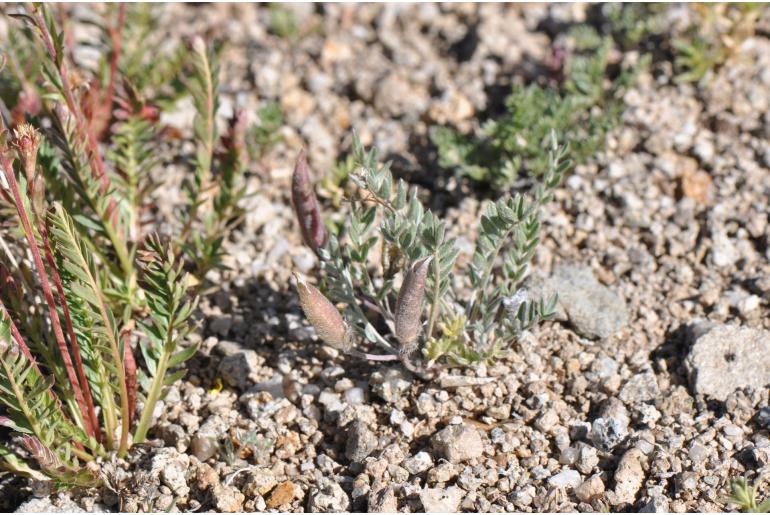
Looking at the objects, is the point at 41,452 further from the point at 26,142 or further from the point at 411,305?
the point at 411,305

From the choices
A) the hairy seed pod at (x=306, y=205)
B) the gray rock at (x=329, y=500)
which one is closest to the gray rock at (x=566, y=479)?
the gray rock at (x=329, y=500)

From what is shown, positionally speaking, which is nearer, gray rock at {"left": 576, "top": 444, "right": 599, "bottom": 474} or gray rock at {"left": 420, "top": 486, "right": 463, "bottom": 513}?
gray rock at {"left": 420, "top": 486, "right": 463, "bottom": 513}

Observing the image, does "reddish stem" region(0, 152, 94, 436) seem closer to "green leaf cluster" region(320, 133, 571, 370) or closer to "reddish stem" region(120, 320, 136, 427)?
"reddish stem" region(120, 320, 136, 427)

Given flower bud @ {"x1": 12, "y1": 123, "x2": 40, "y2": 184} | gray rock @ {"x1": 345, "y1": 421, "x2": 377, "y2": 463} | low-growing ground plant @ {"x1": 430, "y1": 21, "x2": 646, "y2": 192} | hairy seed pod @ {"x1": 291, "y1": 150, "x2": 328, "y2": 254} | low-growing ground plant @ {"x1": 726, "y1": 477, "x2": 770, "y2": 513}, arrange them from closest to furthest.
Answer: flower bud @ {"x1": 12, "y1": 123, "x2": 40, "y2": 184}, low-growing ground plant @ {"x1": 726, "y1": 477, "x2": 770, "y2": 513}, gray rock @ {"x1": 345, "y1": 421, "x2": 377, "y2": 463}, hairy seed pod @ {"x1": 291, "y1": 150, "x2": 328, "y2": 254}, low-growing ground plant @ {"x1": 430, "y1": 21, "x2": 646, "y2": 192}

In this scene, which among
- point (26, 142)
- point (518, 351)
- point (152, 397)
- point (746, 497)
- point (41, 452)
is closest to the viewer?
point (26, 142)

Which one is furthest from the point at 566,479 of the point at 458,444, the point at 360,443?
the point at 360,443

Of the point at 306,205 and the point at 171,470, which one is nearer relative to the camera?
the point at 171,470

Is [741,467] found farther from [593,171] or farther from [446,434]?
[593,171]

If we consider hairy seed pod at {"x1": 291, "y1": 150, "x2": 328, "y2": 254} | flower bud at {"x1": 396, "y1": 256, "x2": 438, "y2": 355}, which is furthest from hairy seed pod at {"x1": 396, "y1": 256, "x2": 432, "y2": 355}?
hairy seed pod at {"x1": 291, "y1": 150, "x2": 328, "y2": 254}
